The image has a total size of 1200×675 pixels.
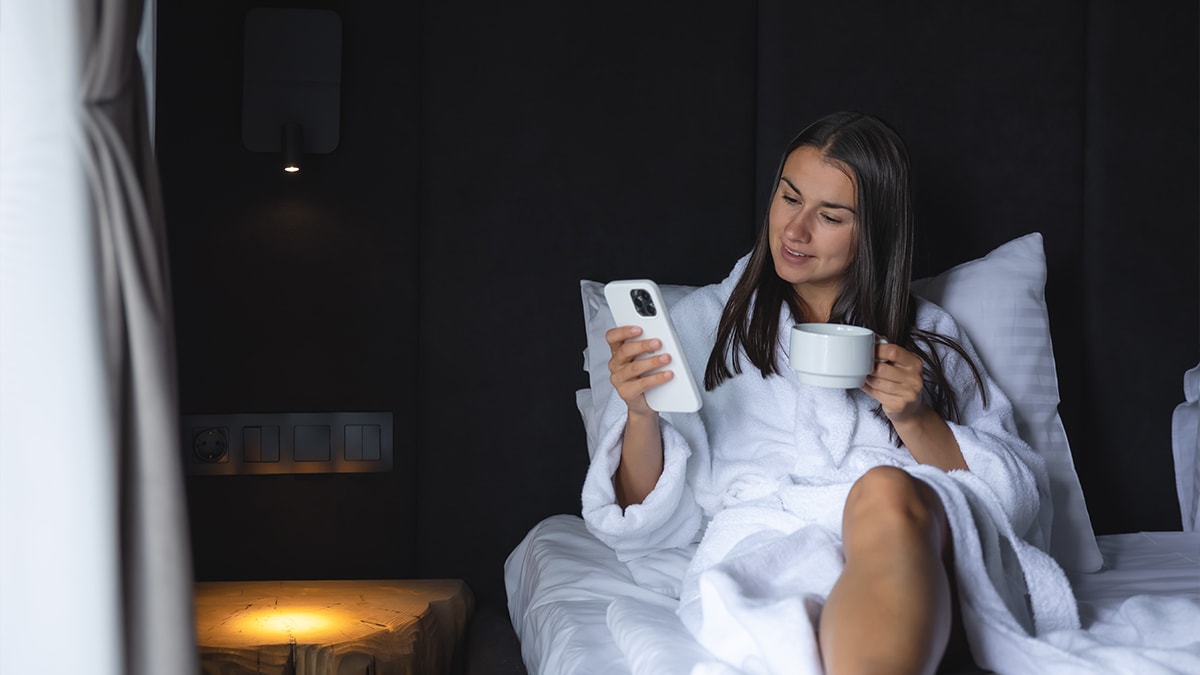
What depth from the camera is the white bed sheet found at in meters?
1.42

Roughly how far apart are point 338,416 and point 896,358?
1127mm

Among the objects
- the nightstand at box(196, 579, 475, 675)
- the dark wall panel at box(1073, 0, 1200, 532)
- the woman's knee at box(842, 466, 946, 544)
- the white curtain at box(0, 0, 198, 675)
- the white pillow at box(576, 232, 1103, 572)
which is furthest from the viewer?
the dark wall panel at box(1073, 0, 1200, 532)

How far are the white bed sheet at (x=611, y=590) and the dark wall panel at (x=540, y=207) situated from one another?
0.18 m

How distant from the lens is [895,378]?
5.18 feet

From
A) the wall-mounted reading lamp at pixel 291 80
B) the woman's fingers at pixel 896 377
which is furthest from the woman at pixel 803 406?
the wall-mounted reading lamp at pixel 291 80

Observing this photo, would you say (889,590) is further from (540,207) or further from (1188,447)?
(1188,447)

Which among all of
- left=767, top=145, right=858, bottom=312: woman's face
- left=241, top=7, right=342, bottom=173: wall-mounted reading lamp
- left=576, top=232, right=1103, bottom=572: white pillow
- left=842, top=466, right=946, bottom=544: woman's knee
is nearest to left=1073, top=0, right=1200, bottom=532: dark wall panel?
left=576, top=232, right=1103, bottom=572: white pillow

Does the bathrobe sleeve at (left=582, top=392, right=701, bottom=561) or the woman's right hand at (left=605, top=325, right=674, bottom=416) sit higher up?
the woman's right hand at (left=605, top=325, right=674, bottom=416)

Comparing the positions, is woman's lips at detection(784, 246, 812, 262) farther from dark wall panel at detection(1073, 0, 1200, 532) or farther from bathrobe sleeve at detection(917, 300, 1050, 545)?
dark wall panel at detection(1073, 0, 1200, 532)

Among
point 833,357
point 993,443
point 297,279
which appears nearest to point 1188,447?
point 993,443

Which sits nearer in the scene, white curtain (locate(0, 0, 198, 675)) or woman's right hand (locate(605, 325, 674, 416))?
white curtain (locate(0, 0, 198, 675))

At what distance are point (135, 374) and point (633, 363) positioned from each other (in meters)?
0.79

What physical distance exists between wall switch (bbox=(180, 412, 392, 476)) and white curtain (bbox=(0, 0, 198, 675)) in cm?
122

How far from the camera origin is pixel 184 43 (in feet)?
6.73
